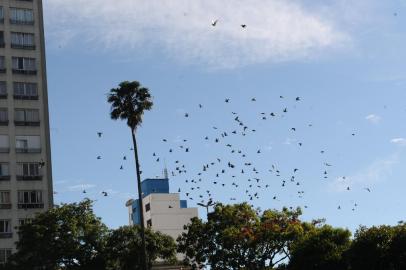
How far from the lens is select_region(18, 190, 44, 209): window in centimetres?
8456

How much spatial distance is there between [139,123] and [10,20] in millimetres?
32640

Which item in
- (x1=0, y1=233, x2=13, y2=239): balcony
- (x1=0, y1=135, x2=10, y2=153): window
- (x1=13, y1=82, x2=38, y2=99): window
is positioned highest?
(x1=13, y1=82, x2=38, y2=99): window

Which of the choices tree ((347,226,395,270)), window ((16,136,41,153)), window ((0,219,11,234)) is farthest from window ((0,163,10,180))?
tree ((347,226,395,270))

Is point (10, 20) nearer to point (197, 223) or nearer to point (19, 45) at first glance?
point (19, 45)

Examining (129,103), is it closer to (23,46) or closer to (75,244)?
(75,244)

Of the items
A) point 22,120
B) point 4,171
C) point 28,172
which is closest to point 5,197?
point 4,171

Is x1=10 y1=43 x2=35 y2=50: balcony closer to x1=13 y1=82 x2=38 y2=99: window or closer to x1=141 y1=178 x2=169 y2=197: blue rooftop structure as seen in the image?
x1=13 y1=82 x2=38 y2=99: window

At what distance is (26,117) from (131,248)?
2789cm

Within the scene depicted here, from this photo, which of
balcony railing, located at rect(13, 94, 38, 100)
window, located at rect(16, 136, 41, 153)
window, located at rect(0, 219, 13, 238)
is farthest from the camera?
balcony railing, located at rect(13, 94, 38, 100)

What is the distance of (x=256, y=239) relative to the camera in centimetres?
6869

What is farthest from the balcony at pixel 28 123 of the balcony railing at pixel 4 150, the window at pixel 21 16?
the window at pixel 21 16

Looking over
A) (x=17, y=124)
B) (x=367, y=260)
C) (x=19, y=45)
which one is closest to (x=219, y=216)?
(x=367, y=260)

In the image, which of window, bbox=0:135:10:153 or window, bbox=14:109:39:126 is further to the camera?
window, bbox=14:109:39:126

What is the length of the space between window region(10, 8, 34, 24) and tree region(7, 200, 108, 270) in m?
32.1
